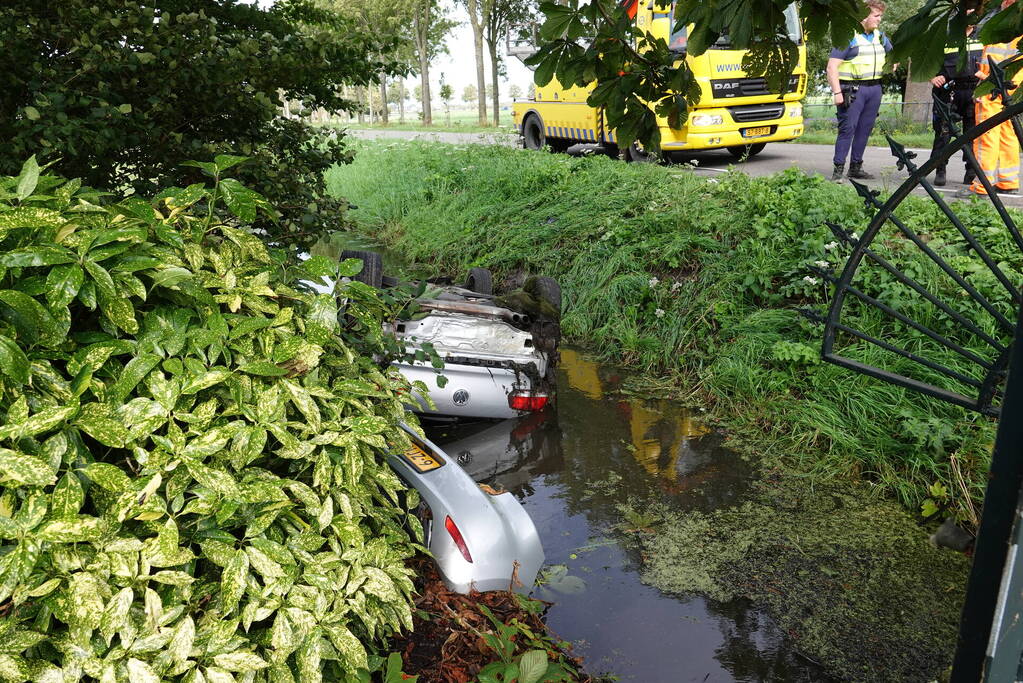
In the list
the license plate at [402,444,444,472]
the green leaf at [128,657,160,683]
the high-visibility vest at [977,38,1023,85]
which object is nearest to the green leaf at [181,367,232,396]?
the green leaf at [128,657,160,683]

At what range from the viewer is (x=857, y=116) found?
32.7 ft

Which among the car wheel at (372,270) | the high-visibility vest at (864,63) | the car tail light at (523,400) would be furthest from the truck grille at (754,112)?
the car wheel at (372,270)

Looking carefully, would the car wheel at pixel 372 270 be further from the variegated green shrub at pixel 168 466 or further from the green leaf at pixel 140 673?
the green leaf at pixel 140 673

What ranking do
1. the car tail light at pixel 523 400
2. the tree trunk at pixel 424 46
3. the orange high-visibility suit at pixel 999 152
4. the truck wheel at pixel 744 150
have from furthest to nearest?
→ the tree trunk at pixel 424 46
the truck wheel at pixel 744 150
the orange high-visibility suit at pixel 999 152
the car tail light at pixel 523 400

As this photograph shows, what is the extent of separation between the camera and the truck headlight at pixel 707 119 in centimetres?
1163

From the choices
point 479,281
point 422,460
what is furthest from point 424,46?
point 422,460

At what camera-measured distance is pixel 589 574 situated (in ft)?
13.3

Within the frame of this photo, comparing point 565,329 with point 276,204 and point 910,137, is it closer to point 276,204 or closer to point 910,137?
point 276,204

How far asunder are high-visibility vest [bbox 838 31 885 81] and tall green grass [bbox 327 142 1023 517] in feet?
7.71

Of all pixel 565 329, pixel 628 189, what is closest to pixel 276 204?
pixel 565 329

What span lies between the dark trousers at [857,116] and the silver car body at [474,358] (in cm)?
633

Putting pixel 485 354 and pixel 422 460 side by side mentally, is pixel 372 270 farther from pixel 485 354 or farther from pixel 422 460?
pixel 422 460

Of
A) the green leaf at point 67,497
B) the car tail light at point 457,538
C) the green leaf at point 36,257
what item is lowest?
the car tail light at point 457,538

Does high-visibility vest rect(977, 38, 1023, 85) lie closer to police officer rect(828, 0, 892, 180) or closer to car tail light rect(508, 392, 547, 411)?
police officer rect(828, 0, 892, 180)
